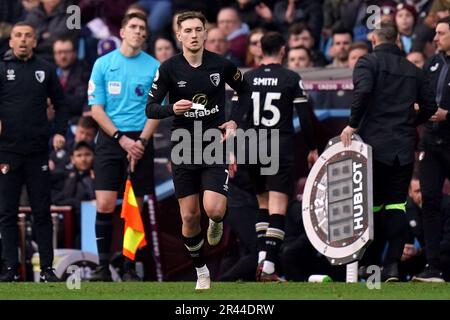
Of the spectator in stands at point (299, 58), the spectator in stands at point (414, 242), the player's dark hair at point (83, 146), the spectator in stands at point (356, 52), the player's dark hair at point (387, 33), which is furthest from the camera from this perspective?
the player's dark hair at point (83, 146)

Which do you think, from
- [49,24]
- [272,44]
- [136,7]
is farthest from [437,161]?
[49,24]

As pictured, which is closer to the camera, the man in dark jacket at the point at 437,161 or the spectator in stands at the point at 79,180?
the man in dark jacket at the point at 437,161

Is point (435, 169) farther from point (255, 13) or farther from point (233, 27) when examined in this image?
point (255, 13)

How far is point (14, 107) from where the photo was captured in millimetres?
13727

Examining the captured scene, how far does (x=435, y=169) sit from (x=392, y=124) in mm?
700

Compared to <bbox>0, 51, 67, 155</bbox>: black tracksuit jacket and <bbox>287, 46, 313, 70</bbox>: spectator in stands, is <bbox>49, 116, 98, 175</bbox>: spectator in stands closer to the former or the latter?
<bbox>287, 46, 313, 70</bbox>: spectator in stands

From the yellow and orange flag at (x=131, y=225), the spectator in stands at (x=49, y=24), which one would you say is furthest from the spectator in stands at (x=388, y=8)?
the yellow and orange flag at (x=131, y=225)

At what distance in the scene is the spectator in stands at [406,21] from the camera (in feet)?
55.5

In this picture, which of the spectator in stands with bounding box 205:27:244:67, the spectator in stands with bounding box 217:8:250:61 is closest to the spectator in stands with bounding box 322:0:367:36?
the spectator in stands with bounding box 217:8:250:61

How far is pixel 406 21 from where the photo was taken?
16969 millimetres

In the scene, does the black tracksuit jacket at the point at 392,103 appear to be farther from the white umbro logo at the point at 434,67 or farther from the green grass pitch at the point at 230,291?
the green grass pitch at the point at 230,291

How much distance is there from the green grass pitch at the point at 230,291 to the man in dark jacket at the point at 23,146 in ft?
3.29

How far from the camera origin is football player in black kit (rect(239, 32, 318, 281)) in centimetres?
1362
